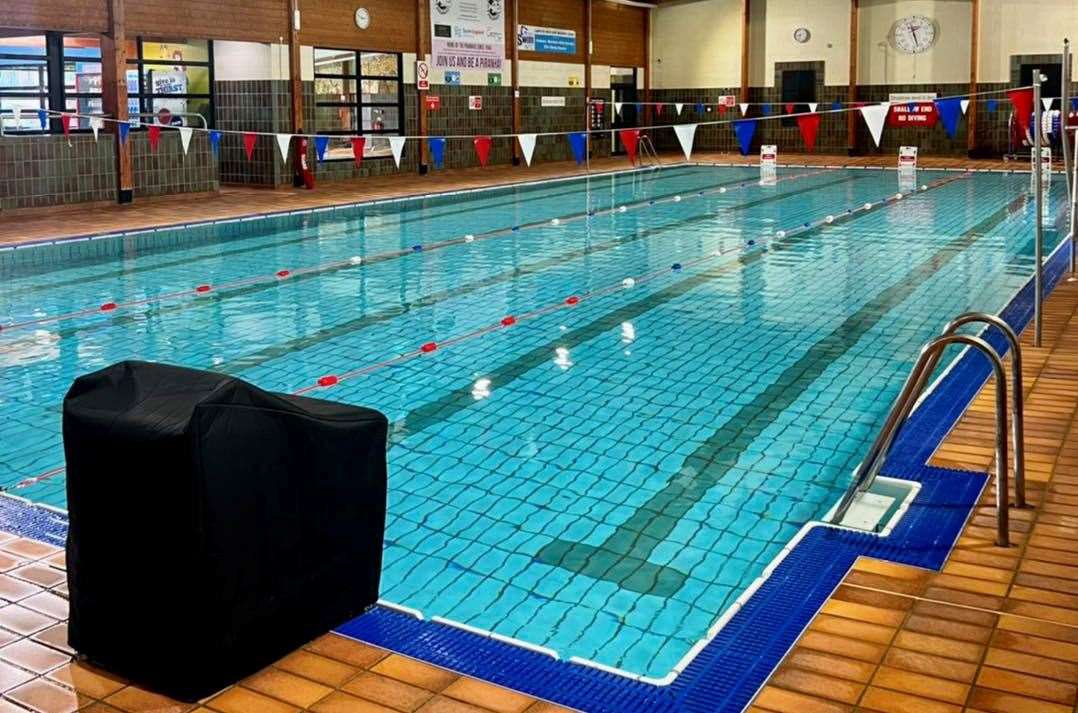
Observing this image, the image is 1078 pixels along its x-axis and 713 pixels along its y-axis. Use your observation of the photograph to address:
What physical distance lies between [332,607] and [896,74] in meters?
23.1

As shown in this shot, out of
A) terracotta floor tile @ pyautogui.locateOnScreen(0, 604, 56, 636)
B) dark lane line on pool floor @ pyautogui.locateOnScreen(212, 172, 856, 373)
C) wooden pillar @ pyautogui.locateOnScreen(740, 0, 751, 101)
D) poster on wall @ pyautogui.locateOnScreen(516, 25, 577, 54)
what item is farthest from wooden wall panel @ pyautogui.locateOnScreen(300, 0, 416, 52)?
terracotta floor tile @ pyautogui.locateOnScreen(0, 604, 56, 636)

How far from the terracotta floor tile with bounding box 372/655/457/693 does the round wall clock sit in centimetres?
1707

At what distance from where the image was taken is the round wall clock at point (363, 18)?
18623 millimetres

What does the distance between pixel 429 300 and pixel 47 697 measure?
20.9ft

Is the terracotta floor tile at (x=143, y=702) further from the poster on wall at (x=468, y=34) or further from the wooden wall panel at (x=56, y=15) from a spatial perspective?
the poster on wall at (x=468, y=34)

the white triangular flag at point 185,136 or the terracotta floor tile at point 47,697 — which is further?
the white triangular flag at point 185,136

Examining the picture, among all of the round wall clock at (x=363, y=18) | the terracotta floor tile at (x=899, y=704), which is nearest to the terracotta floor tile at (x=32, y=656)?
the terracotta floor tile at (x=899, y=704)

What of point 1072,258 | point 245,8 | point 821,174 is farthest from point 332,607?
point 821,174

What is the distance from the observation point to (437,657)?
2980 millimetres

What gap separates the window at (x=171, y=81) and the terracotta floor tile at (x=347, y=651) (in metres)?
14.5

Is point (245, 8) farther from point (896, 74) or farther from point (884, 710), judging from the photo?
point (884, 710)

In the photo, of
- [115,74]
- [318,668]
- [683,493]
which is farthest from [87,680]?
[115,74]

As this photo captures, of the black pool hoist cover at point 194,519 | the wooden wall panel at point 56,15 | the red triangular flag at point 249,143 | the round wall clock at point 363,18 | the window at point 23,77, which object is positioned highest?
the round wall clock at point 363,18

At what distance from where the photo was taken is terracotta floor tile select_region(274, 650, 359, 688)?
2.79 m
